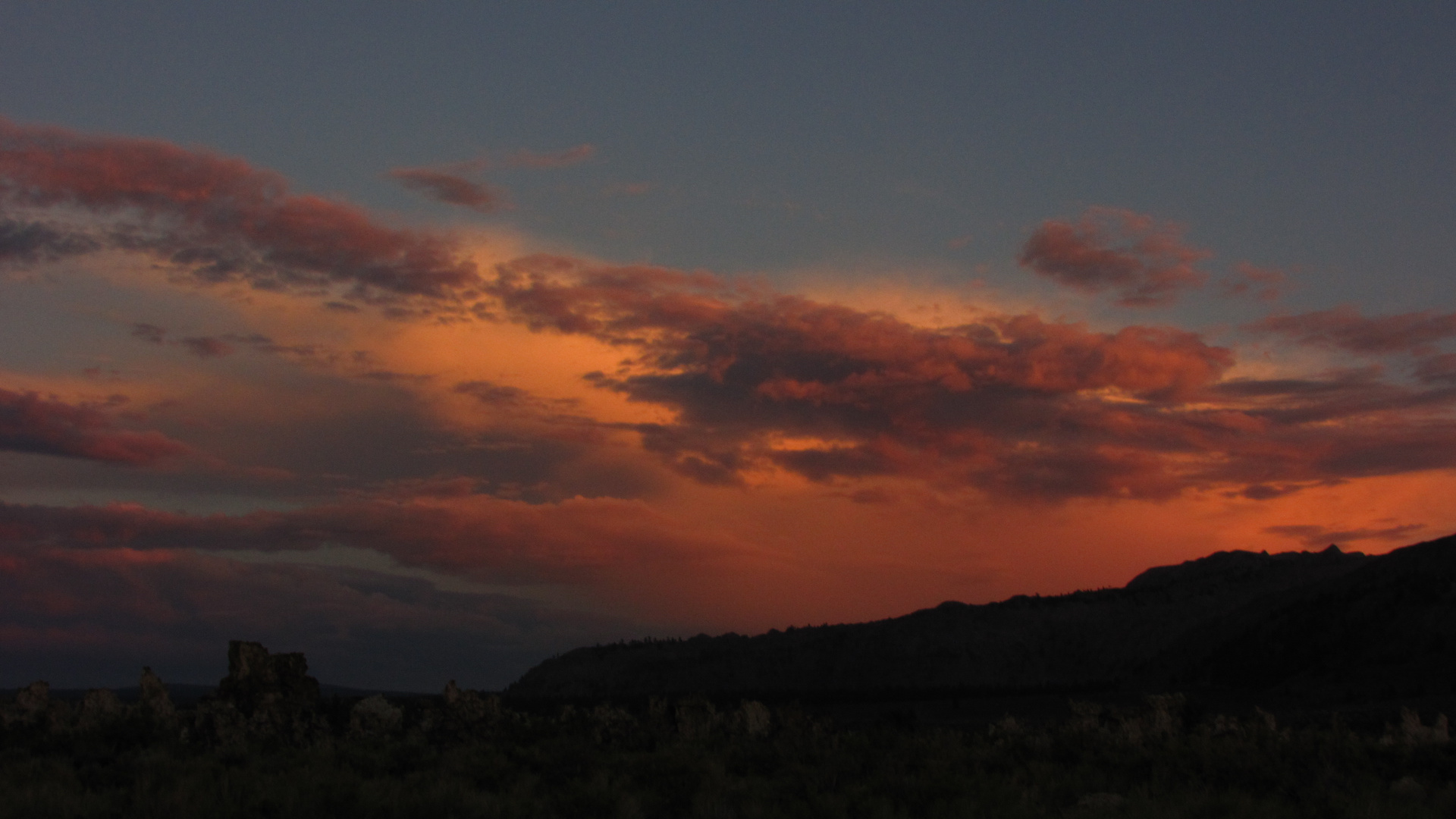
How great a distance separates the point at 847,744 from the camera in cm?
2534

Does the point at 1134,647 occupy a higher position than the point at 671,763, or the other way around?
the point at 1134,647

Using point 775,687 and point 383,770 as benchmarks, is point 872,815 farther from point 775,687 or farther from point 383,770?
point 775,687

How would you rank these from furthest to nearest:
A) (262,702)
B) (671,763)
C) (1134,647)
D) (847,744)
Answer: (1134,647)
(262,702)
(847,744)
(671,763)

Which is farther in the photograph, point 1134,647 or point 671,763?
point 1134,647

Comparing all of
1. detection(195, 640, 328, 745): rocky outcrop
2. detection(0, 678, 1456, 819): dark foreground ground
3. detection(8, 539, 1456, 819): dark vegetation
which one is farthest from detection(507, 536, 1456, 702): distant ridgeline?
detection(195, 640, 328, 745): rocky outcrop

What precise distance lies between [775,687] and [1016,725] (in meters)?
32.8

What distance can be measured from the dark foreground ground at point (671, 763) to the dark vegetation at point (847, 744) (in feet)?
0.25

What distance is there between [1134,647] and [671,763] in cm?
4574

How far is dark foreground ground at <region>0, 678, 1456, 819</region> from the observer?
17.1 m

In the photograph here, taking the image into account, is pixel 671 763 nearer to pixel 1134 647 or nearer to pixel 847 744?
pixel 847 744

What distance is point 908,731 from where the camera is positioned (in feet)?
98.6

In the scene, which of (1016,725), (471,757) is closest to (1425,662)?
(1016,725)

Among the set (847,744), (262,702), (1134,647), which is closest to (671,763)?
(847,744)

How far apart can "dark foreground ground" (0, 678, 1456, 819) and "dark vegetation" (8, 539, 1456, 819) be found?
0.25 ft
